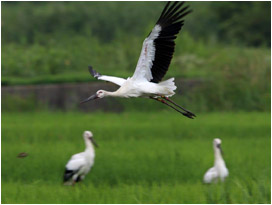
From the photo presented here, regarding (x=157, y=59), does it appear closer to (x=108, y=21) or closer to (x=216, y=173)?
(x=216, y=173)

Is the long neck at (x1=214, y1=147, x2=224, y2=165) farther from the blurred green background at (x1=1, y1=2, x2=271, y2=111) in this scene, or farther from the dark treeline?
the dark treeline

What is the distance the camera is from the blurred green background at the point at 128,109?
308 inches

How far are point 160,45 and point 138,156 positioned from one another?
312 centimetres

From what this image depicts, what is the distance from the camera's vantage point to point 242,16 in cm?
2316

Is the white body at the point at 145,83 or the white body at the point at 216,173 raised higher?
the white body at the point at 145,83

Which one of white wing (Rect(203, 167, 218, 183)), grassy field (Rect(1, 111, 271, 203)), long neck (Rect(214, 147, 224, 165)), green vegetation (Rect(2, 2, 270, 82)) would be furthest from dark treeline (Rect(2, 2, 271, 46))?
white wing (Rect(203, 167, 218, 183))

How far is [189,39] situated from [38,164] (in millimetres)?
9999

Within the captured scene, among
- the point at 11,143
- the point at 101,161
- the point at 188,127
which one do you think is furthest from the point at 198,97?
the point at 101,161

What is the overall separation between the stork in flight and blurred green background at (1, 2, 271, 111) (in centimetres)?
829

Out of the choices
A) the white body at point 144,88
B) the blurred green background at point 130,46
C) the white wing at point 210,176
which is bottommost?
the white wing at point 210,176

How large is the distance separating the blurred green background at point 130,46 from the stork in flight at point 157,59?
27.2ft

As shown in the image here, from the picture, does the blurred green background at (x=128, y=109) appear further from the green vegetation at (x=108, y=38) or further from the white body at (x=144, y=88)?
the white body at (x=144, y=88)

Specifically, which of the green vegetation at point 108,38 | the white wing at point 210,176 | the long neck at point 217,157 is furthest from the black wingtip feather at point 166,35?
the green vegetation at point 108,38

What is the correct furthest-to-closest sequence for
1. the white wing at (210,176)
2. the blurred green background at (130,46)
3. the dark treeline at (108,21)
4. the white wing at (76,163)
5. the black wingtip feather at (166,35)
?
1. the dark treeline at (108,21)
2. the blurred green background at (130,46)
3. the white wing at (76,163)
4. the white wing at (210,176)
5. the black wingtip feather at (166,35)
